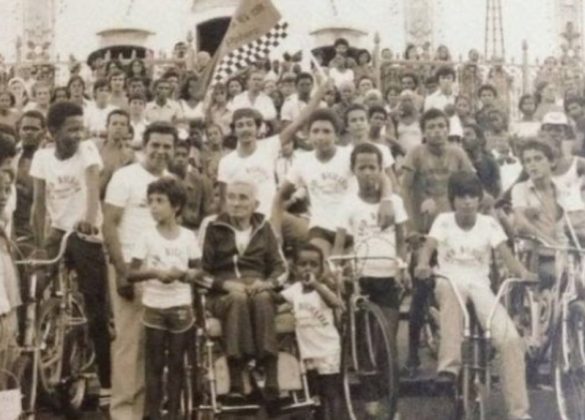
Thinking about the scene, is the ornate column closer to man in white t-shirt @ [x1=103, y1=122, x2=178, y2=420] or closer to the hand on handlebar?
man in white t-shirt @ [x1=103, y1=122, x2=178, y2=420]

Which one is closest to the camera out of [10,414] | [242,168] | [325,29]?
[10,414]

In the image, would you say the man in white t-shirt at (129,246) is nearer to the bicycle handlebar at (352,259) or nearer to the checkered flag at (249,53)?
the bicycle handlebar at (352,259)

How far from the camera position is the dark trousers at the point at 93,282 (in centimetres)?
402

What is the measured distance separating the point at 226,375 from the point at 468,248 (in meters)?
0.84

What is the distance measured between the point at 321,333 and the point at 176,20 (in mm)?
4923

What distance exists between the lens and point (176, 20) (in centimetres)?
841

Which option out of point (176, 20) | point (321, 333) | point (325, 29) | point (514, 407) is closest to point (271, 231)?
point (321, 333)

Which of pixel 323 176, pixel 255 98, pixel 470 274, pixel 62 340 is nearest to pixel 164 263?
pixel 62 340

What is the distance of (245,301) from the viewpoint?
12.3ft

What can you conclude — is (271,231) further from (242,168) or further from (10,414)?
(10,414)

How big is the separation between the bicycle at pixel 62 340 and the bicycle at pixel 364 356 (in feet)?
2.74

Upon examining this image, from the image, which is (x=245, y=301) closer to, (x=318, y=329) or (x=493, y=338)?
(x=318, y=329)

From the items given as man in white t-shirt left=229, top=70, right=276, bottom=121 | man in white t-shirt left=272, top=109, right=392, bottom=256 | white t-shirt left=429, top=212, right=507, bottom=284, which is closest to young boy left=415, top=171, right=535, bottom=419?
white t-shirt left=429, top=212, right=507, bottom=284

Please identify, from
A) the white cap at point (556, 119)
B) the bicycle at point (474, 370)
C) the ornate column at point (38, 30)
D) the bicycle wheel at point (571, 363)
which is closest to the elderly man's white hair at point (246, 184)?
the bicycle at point (474, 370)
